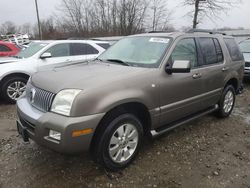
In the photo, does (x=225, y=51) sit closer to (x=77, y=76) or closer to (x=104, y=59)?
(x=104, y=59)

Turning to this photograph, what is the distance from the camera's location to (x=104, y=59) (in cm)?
410

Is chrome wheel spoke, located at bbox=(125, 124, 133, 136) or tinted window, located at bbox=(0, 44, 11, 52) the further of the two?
tinted window, located at bbox=(0, 44, 11, 52)

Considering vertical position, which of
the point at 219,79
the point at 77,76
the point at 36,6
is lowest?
the point at 219,79

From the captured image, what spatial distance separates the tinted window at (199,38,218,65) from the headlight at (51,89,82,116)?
2.60m

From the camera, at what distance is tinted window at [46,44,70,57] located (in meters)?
7.01

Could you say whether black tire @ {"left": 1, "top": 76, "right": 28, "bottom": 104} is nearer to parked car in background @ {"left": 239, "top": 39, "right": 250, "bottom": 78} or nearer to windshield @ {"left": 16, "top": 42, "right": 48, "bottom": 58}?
windshield @ {"left": 16, "top": 42, "right": 48, "bottom": 58}

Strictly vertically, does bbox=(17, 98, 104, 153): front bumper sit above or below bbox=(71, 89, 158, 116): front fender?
below

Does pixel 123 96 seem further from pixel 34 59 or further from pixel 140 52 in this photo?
pixel 34 59

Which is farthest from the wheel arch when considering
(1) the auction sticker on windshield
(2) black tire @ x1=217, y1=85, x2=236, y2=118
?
(2) black tire @ x1=217, y1=85, x2=236, y2=118

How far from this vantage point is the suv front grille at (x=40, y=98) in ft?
9.33

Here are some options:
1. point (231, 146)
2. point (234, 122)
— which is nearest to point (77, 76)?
point (231, 146)

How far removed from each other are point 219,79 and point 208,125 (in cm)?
93

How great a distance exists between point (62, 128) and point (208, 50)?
308 cm

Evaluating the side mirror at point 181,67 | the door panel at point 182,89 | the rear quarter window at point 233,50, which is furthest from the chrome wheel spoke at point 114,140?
the rear quarter window at point 233,50
